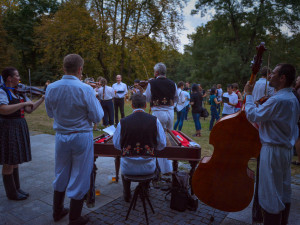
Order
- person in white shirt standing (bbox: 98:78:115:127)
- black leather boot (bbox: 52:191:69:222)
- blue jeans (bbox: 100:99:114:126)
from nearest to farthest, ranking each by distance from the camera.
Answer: black leather boot (bbox: 52:191:69:222) → person in white shirt standing (bbox: 98:78:115:127) → blue jeans (bbox: 100:99:114:126)

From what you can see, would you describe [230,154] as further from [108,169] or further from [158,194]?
[108,169]

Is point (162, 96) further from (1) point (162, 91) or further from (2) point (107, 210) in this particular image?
(2) point (107, 210)

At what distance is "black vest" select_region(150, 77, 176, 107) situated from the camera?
4.34 meters

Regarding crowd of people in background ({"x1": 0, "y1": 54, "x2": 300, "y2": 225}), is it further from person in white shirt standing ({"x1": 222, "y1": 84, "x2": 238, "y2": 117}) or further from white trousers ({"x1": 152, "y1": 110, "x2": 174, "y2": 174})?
person in white shirt standing ({"x1": 222, "y1": 84, "x2": 238, "y2": 117})

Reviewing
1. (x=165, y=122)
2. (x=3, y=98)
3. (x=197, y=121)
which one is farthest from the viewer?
(x=197, y=121)

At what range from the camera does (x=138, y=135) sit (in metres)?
2.87

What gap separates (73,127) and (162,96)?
209 cm

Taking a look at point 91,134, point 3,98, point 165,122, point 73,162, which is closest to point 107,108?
point 165,122

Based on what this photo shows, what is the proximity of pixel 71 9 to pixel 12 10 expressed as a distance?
20411 millimetres

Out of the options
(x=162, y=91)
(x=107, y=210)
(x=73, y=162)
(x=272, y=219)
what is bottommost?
(x=107, y=210)

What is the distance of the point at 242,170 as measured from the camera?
105 inches

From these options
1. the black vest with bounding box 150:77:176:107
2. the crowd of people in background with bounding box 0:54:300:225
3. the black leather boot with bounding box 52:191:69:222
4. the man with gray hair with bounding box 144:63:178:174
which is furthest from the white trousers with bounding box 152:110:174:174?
the black leather boot with bounding box 52:191:69:222

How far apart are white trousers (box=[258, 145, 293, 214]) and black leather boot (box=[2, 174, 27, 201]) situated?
346 cm

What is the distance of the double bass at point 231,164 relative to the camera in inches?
103
